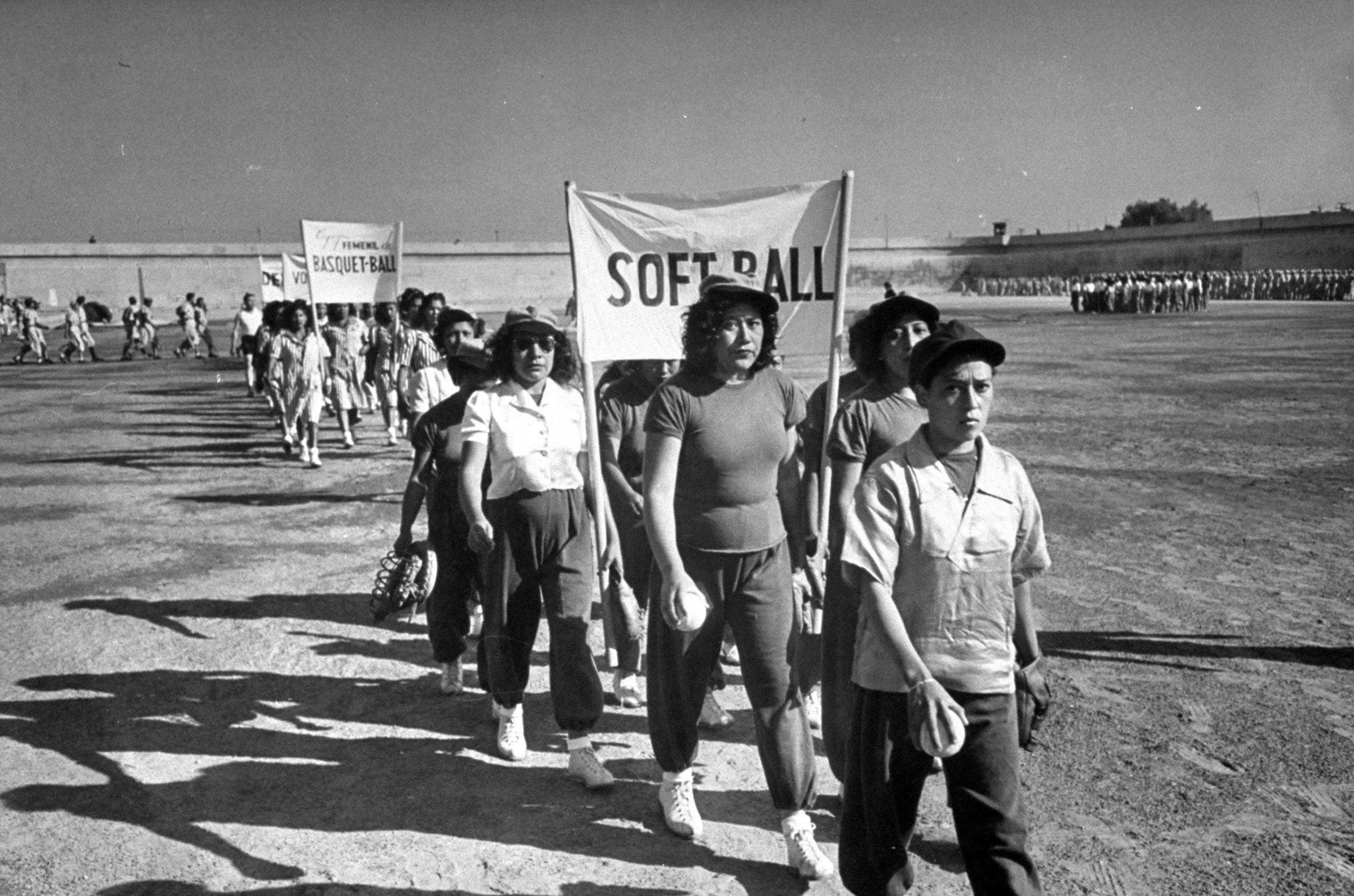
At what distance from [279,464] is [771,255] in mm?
9806

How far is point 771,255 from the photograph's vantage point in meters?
5.33

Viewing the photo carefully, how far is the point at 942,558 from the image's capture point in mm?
3010

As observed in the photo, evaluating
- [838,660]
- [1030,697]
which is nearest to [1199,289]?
[838,660]

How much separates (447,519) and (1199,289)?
50.6m

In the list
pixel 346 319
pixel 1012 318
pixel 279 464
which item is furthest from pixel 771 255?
pixel 1012 318

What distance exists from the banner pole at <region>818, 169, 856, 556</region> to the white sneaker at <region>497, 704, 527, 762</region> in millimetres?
1466

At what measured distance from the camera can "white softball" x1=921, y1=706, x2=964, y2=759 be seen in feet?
9.15

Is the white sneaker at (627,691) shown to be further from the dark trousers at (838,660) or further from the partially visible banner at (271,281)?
the partially visible banner at (271,281)

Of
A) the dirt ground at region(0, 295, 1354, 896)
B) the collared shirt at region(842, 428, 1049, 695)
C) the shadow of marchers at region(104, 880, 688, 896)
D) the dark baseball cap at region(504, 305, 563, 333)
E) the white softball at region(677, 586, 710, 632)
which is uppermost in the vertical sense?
the dark baseball cap at region(504, 305, 563, 333)

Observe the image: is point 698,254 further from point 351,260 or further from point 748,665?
point 351,260

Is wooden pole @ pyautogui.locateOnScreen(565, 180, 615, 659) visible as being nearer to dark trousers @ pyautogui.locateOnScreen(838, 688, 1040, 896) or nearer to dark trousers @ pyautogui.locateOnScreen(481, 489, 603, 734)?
dark trousers @ pyautogui.locateOnScreen(481, 489, 603, 734)

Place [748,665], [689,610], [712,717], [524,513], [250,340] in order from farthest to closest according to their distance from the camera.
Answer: [250,340]
[712,717]
[524,513]
[748,665]
[689,610]

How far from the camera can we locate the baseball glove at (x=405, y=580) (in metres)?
6.05

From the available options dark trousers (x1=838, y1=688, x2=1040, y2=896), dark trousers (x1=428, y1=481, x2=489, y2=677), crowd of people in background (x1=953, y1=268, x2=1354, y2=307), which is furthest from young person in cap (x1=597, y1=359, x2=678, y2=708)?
crowd of people in background (x1=953, y1=268, x2=1354, y2=307)
